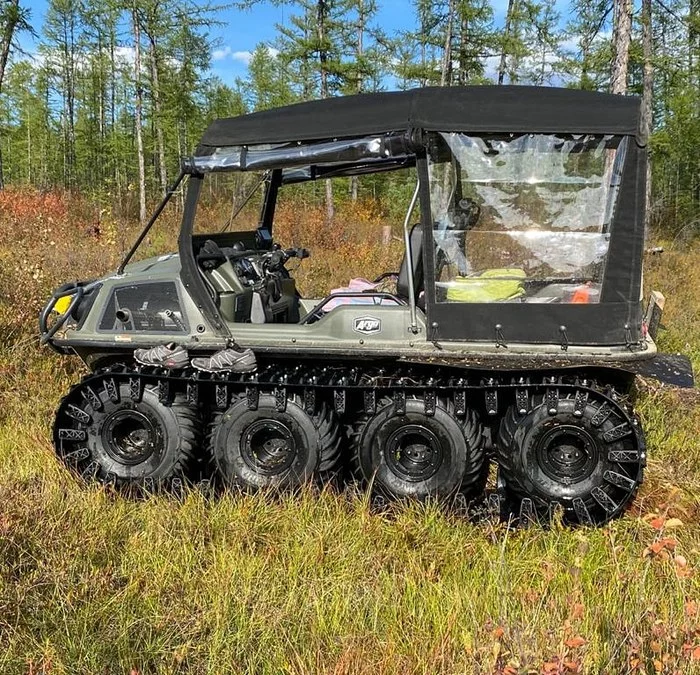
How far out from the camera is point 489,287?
12.8 ft

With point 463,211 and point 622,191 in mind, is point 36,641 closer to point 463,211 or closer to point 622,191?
point 463,211

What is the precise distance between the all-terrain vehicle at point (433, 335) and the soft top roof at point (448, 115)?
0.04 ft

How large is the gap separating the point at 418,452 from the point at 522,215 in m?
1.65

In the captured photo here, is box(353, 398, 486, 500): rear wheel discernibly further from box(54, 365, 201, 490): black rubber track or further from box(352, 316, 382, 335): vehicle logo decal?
box(54, 365, 201, 490): black rubber track

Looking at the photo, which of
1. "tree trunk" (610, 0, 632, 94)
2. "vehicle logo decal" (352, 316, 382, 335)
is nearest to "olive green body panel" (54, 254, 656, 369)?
"vehicle logo decal" (352, 316, 382, 335)

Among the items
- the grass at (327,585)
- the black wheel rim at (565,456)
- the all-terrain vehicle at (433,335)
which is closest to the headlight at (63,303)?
the all-terrain vehicle at (433,335)

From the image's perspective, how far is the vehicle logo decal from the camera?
4012mm

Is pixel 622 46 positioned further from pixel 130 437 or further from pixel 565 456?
pixel 130 437

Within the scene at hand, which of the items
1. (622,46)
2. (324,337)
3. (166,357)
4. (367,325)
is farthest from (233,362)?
(622,46)

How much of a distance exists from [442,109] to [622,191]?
1.14 meters

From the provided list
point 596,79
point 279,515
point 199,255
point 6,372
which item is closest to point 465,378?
point 279,515

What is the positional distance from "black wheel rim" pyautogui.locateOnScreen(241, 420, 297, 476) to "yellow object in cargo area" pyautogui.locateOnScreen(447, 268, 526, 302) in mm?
1421

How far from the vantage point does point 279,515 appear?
388cm

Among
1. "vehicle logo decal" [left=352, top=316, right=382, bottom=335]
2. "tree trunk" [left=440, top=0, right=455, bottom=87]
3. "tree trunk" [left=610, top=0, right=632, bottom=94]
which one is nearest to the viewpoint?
"vehicle logo decal" [left=352, top=316, right=382, bottom=335]
